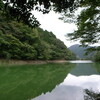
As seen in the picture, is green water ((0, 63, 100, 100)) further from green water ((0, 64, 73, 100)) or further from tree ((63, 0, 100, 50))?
tree ((63, 0, 100, 50))

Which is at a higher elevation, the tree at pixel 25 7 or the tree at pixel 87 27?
the tree at pixel 87 27

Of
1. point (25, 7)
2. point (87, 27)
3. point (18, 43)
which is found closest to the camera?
point (25, 7)

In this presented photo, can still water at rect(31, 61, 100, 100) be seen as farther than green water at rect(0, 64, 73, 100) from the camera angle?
No

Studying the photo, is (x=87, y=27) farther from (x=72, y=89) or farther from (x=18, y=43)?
(x=18, y=43)

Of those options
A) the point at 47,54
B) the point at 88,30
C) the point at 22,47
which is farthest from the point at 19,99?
the point at 47,54

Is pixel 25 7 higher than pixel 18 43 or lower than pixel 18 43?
lower

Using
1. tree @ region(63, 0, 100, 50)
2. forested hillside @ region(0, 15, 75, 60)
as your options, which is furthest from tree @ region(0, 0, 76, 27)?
forested hillside @ region(0, 15, 75, 60)

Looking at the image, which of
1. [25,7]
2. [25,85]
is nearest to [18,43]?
[25,85]

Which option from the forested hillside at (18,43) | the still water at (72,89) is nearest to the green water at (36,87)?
the still water at (72,89)

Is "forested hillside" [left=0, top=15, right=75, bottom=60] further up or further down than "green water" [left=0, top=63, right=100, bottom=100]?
further up

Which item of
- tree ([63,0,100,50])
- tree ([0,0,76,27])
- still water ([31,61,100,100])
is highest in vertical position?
tree ([63,0,100,50])

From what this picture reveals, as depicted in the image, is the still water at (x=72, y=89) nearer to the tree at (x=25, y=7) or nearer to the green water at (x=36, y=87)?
the green water at (x=36, y=87)

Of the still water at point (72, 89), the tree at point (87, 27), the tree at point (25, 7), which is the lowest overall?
the still water at point (72, 89)

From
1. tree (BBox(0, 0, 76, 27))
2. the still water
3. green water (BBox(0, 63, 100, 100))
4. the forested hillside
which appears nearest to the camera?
tree (BBox(0, 0, 76, 27))
